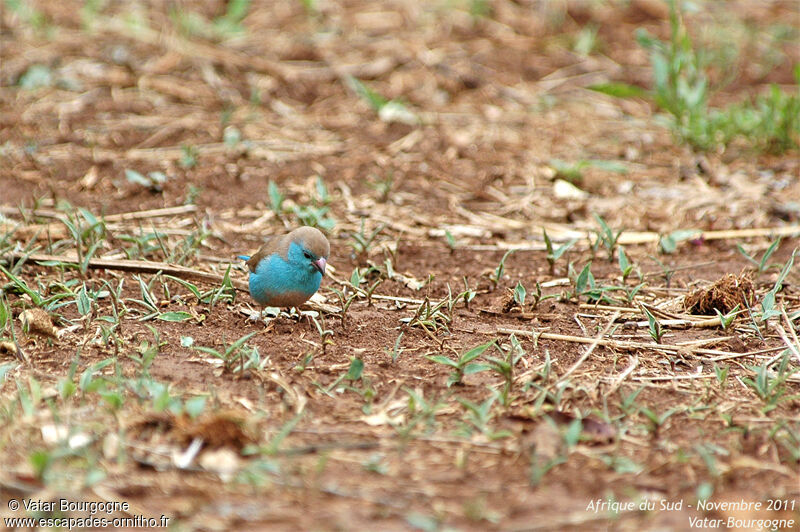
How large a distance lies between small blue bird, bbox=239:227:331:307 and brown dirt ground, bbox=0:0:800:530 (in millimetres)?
163

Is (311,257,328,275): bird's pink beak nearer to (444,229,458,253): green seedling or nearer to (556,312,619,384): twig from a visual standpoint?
(444,229,458,253): green seedling

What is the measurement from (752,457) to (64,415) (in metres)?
2.32

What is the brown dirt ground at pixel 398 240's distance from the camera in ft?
9.09

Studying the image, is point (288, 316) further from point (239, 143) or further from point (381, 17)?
point (381, 17)

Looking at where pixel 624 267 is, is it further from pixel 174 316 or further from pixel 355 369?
pixel 174 316

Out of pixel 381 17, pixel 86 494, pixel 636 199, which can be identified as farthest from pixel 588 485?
pixel 381 17

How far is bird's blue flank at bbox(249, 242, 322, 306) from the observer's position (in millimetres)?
3986

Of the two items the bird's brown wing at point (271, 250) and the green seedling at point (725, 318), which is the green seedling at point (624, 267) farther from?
the bird's brown wing at point (271, 250)

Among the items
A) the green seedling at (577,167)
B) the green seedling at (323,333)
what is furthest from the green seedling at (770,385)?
the green seedling at (577,167)

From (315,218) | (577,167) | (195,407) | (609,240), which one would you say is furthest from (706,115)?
(195,407)

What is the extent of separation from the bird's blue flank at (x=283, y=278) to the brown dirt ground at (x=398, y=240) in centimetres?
17

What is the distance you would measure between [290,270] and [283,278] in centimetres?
5

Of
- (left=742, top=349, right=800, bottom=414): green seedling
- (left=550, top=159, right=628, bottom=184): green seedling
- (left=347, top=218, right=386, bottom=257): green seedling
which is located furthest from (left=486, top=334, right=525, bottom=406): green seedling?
(left=550, top=159, right=628, bottom=184): green seedling

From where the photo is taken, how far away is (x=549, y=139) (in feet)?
21.5
